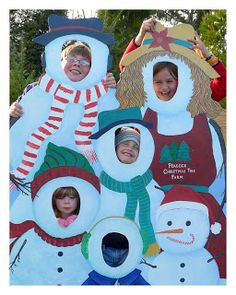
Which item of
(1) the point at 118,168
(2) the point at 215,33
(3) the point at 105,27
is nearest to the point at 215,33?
(2) the point at 215,33

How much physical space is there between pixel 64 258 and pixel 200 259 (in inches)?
23.8

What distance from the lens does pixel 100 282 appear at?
2463 millimetres

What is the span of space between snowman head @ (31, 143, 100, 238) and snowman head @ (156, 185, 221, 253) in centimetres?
31

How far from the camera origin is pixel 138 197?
245cm

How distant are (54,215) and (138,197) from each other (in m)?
0.38

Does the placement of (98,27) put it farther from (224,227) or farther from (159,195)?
(224,227)

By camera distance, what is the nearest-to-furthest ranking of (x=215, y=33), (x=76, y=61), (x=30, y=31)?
(x=76, y=61) → (x=215, y=33) → (x=30, y=31)

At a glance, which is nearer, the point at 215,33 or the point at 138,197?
the point at 138,197

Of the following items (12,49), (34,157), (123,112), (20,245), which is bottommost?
(20,245)

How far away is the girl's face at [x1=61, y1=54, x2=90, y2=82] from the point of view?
2406mm

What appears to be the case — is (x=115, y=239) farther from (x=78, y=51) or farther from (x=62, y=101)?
(x=78, y=51)

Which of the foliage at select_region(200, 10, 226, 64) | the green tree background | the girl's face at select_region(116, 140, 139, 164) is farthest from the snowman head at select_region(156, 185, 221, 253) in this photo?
the foliage at select_region(200, 10, 226, 64)

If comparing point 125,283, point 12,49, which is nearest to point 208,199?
point 125,283

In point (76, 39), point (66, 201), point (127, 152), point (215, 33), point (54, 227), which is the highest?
point (215, 33)
